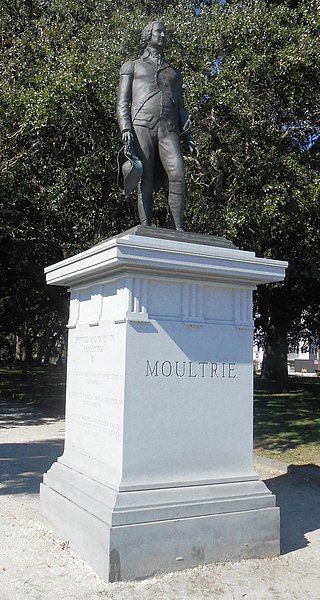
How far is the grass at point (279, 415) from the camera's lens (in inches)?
435

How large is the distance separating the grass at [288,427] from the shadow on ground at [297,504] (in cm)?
98

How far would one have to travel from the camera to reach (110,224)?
576 inches

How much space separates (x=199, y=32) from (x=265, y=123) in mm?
2172

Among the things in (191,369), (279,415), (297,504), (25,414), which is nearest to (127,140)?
(191,369)

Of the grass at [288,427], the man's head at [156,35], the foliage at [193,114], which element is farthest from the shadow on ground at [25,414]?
the man's head at [156,35]

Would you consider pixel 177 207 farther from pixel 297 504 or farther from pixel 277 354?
pixel 277 354

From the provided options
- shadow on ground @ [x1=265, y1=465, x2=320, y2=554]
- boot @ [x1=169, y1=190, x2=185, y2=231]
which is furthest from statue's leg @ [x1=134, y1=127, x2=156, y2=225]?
shadow on ground @ [x1=265, y1=465, x2=320, y2=554]

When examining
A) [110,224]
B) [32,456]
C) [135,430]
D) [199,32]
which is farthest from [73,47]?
A: [135,430]

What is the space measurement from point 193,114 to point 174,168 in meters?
6.28

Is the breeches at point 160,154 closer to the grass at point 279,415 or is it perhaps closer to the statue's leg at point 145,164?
the statue's leg at point 145,164

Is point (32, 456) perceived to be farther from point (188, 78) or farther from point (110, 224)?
point (188, 78)

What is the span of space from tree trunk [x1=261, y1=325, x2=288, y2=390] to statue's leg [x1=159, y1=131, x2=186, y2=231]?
19.9m

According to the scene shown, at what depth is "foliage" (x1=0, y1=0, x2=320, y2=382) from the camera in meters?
11.9

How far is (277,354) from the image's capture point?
1064 inches
